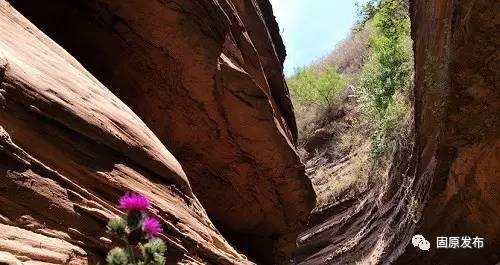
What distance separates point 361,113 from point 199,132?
10934mm

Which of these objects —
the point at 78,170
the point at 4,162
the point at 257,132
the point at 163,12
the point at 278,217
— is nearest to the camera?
the point at 4,162

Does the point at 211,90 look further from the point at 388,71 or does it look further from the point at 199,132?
the point at 388,71

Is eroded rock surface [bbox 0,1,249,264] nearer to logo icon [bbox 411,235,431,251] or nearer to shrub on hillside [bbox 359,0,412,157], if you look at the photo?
logo icon [bbox 411,235,431,251]

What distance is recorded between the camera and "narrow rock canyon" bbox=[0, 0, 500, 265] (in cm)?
396

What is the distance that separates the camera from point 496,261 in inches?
359

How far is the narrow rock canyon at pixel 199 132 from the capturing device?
3.96 metres

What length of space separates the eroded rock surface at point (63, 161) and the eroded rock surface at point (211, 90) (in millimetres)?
1584

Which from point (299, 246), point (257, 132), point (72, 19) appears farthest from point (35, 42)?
point (299, 246)

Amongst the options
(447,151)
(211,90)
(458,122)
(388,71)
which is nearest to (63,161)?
(211,90)

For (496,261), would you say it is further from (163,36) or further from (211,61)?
(163,36)

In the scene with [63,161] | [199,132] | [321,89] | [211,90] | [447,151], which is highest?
Result: [321,89]

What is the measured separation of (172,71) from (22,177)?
10.3 feet

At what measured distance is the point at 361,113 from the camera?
1734cm

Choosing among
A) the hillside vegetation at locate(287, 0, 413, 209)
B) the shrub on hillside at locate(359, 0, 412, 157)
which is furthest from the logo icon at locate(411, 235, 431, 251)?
the shrub on hillside at locate(359, 0, 412, 157)
